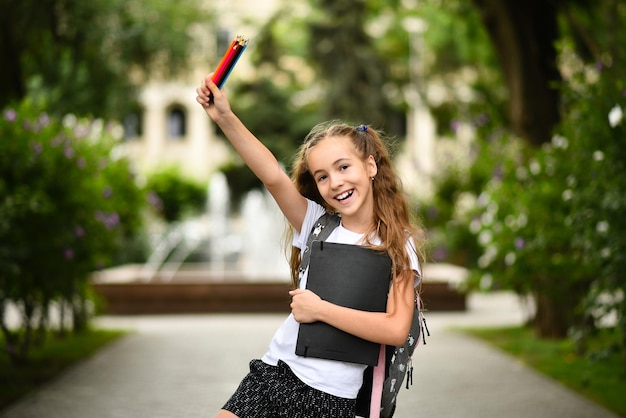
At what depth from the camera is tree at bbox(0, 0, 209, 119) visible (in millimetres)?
10898

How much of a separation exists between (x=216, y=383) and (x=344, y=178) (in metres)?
5.72

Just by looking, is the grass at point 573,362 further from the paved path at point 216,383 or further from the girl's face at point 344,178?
the girl's face at point 344,178

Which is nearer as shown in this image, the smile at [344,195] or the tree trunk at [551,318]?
the smile at [344,195]

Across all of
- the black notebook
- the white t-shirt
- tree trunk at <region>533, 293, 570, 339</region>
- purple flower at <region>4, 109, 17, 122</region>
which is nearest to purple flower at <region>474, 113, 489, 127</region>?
tree trunk at <region>533, 293, 570, 339</region>

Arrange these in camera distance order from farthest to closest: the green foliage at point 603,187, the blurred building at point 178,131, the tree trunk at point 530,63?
the blurred building at point 178,131
the tree trunk at point 530,63
the green foliage at point 603,187

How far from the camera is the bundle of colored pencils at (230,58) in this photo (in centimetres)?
290

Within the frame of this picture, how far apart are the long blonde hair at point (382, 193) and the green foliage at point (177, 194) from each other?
3810 centimetres

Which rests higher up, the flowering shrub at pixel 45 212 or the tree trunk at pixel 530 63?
the tree trunk at pixel 530 63

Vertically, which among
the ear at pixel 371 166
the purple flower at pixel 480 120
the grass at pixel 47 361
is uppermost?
the purple flower at pixel 480 120

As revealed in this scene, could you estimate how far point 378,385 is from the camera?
306 centimetres

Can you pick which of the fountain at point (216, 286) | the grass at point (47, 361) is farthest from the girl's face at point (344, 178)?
the fountain at point (216, 286)

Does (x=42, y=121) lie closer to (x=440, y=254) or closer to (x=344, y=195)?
(x=344, y=195)

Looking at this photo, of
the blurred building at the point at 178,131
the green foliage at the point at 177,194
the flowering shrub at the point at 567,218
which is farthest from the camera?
the blurred building at the point at 178,131

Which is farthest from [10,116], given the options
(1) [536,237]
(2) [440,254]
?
(2) [440,254]
